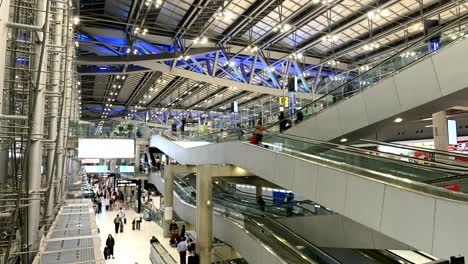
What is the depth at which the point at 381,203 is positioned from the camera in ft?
23.2

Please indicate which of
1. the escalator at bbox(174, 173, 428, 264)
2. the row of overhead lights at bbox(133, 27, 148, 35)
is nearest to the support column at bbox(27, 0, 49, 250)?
the escalator at bbox(174, 173, 428, 264)

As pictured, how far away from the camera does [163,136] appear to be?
2684cm

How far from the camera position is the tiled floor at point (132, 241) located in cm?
1538

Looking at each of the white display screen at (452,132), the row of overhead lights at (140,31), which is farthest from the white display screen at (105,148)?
the white display screen at (452,132)

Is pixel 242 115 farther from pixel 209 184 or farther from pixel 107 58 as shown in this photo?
pixel 107 58

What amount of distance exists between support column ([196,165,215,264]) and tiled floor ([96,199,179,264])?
190 cm

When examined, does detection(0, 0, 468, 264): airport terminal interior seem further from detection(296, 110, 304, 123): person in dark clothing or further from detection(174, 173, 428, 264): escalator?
detection(296, 110, 304, 123): person in dark clothing

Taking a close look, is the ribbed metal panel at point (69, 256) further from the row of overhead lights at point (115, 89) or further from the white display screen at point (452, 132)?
the row of overhead lights at point (115, 89)

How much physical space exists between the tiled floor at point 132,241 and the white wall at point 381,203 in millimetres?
6985

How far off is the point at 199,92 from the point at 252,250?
3221 cm

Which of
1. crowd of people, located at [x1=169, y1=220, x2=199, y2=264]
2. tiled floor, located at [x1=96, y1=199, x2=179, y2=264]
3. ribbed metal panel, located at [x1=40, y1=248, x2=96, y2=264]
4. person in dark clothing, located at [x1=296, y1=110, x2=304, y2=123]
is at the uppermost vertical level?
person in dark clothing, located at [x1=296, y1=110, x2=304, y2=123]

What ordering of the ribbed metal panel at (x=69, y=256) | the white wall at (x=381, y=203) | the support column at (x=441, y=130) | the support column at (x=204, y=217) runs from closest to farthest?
1. the ribbed metal panel at (x=69, y=256)
2. the white wall at (x=381, y=203)
3. the support column at (x=204, y=217)
4. the support column at (x=441, y=130)

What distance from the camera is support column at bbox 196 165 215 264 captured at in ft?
47.0

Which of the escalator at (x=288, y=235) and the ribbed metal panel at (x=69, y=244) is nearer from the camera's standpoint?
the ribbed metal panel at (x=69, y=244)
